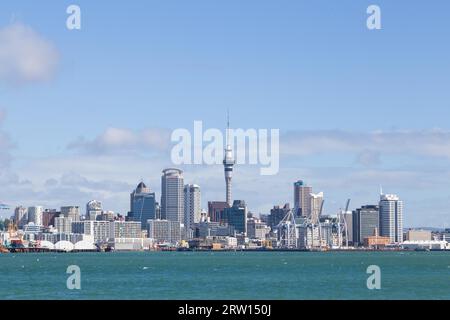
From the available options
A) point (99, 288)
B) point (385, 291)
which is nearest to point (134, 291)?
point (99, 288)

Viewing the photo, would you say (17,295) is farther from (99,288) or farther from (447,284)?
(447,284)

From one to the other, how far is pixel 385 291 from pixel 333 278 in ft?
94.8

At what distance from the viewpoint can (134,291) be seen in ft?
324
